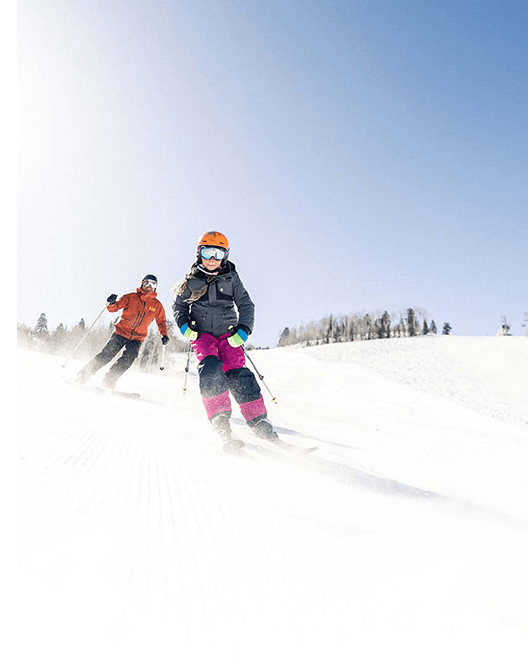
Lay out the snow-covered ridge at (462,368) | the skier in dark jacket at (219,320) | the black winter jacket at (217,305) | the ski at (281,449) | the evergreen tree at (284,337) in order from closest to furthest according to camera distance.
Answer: the ski at (281,449), the skier in dark jacket at (219,320), the black winter jacket at (217,305), the snow-covered ridge at (462,368), the evergreen tree at (284,337)

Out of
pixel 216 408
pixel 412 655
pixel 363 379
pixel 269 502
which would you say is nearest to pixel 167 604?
pixel 412 655

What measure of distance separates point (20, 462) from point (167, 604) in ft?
3.27

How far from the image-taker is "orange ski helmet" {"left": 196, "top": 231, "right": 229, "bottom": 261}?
4270 mm

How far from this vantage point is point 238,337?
3973 mm

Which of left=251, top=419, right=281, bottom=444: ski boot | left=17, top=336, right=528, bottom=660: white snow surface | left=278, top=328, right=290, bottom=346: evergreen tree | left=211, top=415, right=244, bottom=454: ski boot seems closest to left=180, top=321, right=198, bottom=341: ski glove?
left=211, top=415, right=244, bottom=454: ski boot

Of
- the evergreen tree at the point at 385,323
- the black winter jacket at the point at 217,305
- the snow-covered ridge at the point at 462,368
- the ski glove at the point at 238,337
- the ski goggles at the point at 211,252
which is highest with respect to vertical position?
the evergreen tree at the point at 385,323

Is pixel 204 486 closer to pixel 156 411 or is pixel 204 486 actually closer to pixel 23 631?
pixel 23 631

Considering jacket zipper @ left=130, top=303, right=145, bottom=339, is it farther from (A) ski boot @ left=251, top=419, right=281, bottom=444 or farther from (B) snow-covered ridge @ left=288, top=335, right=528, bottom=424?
(B) snow-covered ridge @ left=288, top=335, right=528, bottom=424

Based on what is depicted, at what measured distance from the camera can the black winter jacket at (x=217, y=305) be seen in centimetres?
422

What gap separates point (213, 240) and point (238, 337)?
1.20 m

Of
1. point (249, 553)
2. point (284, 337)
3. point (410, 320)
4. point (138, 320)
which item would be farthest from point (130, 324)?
point (284, 337)

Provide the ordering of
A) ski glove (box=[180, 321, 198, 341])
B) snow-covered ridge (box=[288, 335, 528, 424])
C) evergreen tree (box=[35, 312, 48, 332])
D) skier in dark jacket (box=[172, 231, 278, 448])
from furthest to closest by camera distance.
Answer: evergreen tree (box=[35, 312, 48, 332]) → snow-covered ridge (box=[288, 335, 528, 424]) → ski glove (box=[180, 321, 198, 341]) → skier in dark jacket (box=[172, 231, 278, 448])

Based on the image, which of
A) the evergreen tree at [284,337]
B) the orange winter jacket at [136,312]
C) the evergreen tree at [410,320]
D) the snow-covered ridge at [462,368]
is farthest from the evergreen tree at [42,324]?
the evergreen tree at [410,320]

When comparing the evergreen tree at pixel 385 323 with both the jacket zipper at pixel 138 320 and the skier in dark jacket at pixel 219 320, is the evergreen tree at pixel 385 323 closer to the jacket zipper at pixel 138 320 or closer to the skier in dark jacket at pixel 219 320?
the jacket zipper at pixel 138 320
